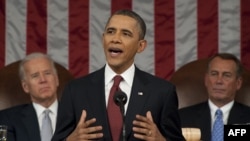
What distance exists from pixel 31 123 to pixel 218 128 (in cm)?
98

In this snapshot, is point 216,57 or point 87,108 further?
point 216,57

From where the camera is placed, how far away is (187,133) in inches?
146

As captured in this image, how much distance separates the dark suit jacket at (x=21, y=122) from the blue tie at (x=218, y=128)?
0.91 metres

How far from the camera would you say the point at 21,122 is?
14.6ft

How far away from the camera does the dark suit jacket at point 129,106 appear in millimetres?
3375

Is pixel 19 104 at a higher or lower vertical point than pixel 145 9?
lower

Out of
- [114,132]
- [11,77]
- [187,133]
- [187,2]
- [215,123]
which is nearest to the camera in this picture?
[114,132]

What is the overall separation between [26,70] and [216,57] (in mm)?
1053

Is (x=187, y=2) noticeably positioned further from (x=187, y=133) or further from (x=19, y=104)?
(x=187, y=133)

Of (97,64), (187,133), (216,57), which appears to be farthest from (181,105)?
(187,133)

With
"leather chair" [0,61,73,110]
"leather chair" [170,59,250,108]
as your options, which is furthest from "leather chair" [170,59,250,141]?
"leather chair" [0,61,73,110]

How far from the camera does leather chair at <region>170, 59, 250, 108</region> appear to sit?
15.9ft

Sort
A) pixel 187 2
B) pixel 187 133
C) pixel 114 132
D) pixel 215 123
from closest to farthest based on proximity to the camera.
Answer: pixel 114 132 → pixel 187 133 → pixel 215 123 → pixel 187 2

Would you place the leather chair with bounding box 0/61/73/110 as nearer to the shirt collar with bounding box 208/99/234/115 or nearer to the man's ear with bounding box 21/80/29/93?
the man's ear with bounding box 21/80/29/93
